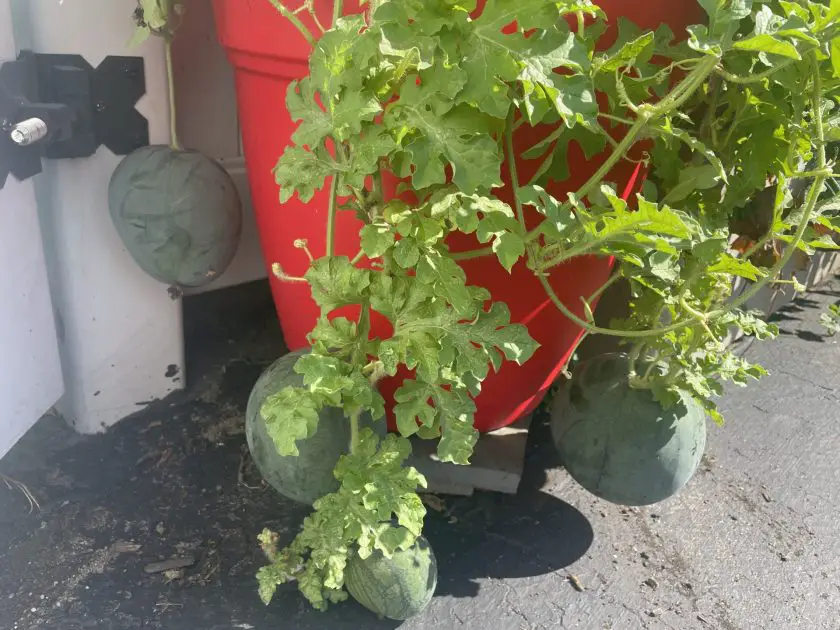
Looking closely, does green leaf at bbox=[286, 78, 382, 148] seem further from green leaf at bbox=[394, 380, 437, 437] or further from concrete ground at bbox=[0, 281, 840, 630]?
concrete ground at bbox=[0, 281, 840, 630]

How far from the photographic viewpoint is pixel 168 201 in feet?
4.64

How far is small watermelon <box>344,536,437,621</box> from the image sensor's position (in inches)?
44.2

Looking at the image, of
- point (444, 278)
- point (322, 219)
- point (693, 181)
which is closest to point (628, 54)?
point (693, 181)

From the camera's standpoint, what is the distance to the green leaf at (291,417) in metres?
0.99

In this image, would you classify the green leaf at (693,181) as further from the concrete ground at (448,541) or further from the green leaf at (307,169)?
the concrete ground at (448,541)

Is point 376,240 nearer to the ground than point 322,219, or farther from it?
farther from it

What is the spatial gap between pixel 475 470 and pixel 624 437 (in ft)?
1.13

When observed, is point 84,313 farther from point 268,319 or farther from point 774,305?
point 774,305

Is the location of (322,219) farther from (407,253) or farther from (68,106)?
(68,106)

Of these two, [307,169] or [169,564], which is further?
[169,564]

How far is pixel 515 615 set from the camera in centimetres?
128

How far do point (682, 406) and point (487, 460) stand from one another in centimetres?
43

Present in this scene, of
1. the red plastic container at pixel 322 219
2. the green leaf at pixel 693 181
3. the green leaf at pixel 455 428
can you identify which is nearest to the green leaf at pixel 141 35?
the red plastic container at pixel 322 219

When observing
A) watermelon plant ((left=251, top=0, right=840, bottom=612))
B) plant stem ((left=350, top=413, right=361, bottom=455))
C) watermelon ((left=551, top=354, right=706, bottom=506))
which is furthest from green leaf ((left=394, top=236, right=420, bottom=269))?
watermelon ((left=551, top=354, right=706, bottom=506))
